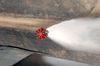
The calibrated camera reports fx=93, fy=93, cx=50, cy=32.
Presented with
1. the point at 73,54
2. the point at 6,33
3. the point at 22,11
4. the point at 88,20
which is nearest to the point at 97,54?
the point at 73,54

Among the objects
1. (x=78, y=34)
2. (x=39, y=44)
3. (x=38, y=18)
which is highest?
(x=38, y=18)

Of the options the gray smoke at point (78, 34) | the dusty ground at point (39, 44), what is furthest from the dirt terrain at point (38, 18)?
the gray smoke at point (78, 34)

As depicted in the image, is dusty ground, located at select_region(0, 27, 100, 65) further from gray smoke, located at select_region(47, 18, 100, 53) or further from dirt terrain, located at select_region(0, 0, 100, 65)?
gray smoke, located at select_region(47, 18, 100, 53)

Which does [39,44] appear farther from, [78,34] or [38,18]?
[78,34]

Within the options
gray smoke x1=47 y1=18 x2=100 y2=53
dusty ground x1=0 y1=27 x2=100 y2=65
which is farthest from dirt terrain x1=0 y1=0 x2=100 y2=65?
gray smoke x1=47 y1=18 x2=100 y2=53

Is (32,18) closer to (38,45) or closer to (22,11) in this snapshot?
(22,11)

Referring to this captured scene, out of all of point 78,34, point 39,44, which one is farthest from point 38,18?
point 78,34

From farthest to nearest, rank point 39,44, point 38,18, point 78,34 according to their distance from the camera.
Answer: point 39,44, point 38,18, point 78,34
